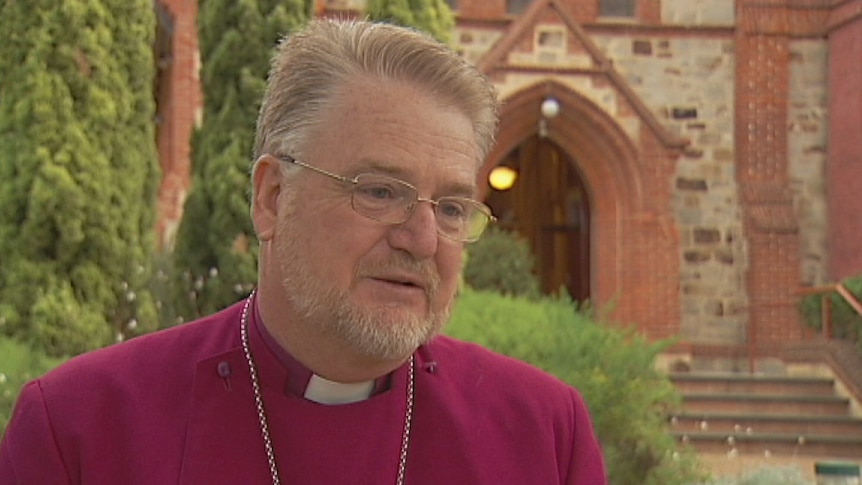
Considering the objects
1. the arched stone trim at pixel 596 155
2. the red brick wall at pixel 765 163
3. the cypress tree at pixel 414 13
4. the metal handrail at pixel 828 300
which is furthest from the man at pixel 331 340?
the red brick wall at pixel 765 163

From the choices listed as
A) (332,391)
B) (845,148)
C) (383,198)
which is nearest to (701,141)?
(845,148)

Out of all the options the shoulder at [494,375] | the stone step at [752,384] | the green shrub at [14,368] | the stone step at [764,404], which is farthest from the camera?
the stone step at [752,384]

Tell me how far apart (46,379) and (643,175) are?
12313mm

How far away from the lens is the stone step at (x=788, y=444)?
35.5 ft

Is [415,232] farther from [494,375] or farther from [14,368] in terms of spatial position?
[14,368]

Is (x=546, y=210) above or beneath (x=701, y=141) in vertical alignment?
beneath

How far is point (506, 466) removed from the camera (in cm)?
184

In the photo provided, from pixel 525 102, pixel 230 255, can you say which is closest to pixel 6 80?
pixel 230 255

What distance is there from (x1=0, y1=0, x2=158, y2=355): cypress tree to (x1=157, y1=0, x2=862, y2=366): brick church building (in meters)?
7.06

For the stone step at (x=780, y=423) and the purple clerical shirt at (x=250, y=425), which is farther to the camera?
the stone step at (x=780, y=423)

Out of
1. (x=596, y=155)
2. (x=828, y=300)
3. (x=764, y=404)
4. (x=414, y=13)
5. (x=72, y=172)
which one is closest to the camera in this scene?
(x=72, y=172)

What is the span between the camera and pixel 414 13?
28.7ft

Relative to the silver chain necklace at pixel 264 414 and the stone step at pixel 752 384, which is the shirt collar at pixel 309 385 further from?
the stone step at pixel 752 384

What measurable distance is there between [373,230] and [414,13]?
729cm
